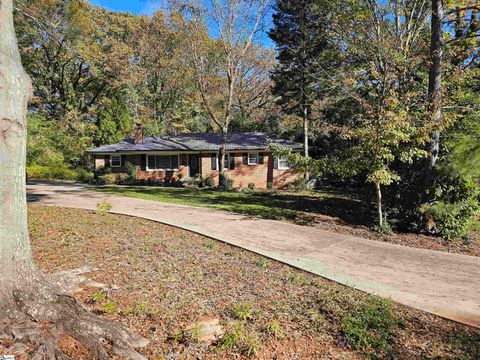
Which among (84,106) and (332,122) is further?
(84,106)

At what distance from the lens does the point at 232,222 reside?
10.9 m

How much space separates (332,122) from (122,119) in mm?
18952

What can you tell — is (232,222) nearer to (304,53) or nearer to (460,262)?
(460,262)

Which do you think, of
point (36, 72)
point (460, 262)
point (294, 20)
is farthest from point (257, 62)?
point (460, 262)

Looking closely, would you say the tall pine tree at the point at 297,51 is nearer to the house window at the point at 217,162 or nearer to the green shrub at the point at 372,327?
the house window at the point at 217,162

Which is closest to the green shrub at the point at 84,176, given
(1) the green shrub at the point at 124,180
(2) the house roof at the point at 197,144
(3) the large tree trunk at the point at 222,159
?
(2) the house roof at the point at 197,144

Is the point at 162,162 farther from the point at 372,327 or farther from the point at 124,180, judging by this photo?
the point at 372,327

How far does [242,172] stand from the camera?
79.8 feet

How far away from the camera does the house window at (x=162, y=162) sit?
80.2 feet

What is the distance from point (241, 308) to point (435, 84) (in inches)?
405

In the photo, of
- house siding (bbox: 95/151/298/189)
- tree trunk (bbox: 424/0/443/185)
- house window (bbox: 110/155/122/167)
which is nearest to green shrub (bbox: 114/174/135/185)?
house siding (bbox: 95/151/298/189)

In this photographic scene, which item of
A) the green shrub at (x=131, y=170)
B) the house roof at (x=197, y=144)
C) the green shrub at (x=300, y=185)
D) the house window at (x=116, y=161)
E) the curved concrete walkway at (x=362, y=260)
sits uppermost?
the house roof at (x=197, y=144)

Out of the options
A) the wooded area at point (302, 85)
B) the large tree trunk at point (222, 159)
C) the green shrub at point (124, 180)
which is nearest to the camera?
the wooded area at point (302, 85)

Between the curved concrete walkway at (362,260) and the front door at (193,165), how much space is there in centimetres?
1272
